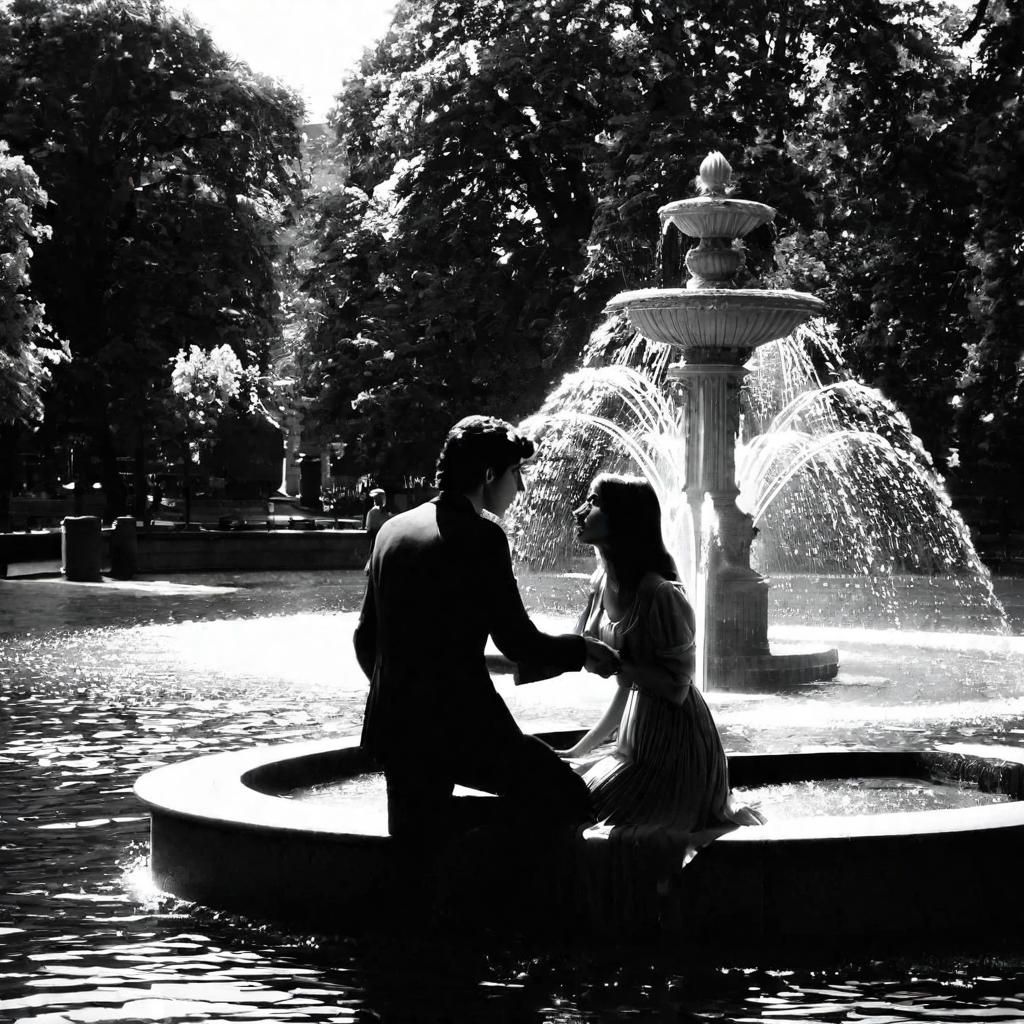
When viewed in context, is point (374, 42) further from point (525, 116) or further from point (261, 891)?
point (261, 891)

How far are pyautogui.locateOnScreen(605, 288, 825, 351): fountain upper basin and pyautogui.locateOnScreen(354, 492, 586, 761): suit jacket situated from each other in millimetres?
9697

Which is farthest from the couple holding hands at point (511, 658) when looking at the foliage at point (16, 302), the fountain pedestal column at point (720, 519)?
the foliage at point (16, 302)

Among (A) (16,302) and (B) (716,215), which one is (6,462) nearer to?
(A) (16,302)

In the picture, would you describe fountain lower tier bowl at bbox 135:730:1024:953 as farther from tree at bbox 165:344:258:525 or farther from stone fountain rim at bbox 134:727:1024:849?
tree at bbox 165:344:258:525

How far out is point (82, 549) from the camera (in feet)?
97.1

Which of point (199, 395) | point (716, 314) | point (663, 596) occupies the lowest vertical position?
point (663, 596)

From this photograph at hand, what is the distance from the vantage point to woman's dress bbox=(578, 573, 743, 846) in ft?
19.3

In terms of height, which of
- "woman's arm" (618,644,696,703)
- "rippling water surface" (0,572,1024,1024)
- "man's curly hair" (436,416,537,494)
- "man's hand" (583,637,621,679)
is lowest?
"rippling water surface" (0,572,1024,1024)

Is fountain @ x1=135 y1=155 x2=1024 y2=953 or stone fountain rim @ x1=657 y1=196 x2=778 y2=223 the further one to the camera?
stone fountain rim @ x1=657 y1=196 x2=778 y2=223

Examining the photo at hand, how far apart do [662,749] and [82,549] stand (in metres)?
24.7

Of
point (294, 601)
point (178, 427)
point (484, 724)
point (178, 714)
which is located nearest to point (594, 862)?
point (484, 724)

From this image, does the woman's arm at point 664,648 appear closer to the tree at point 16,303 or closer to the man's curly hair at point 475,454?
the man's curly hair at point 475,454

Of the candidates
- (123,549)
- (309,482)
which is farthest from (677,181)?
(309,482)

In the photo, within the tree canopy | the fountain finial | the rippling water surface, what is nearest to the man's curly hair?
the rippling water surface
